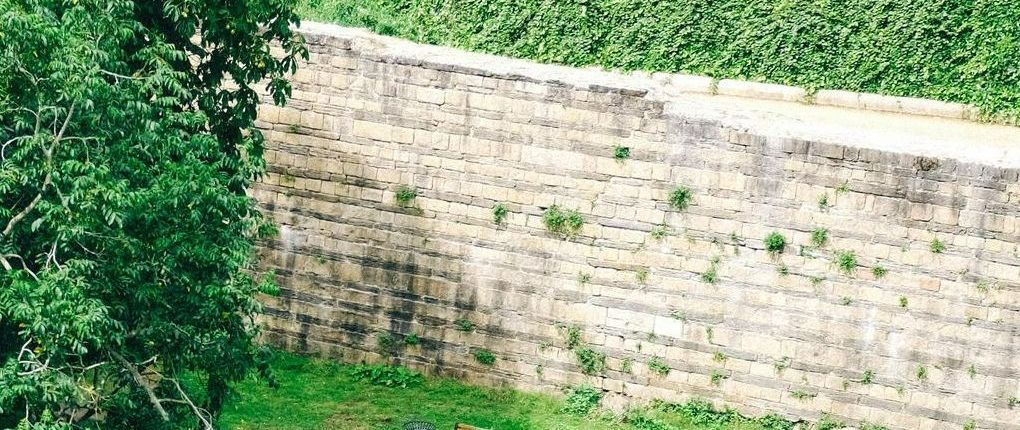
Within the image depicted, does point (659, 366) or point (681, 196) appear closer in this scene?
point (681, 196)

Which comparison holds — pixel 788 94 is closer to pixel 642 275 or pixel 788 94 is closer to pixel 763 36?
pixel 763 36

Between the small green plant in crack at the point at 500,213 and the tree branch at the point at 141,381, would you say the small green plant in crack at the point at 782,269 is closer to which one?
the small green plant in crack at the point at 500,213

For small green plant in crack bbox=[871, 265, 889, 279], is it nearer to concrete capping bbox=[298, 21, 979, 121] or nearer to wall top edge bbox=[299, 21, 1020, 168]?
wall top edge bbox=[299, 21, 1020, 168]

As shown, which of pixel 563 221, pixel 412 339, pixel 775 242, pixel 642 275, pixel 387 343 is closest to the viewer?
pixel 775 242

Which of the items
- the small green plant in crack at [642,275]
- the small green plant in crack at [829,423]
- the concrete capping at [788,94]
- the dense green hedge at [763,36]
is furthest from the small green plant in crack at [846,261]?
the dense green hedge at [763,36]

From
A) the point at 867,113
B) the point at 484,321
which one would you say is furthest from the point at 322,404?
the point at 867,113

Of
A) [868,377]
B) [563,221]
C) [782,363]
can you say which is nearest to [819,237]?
[782,363]
